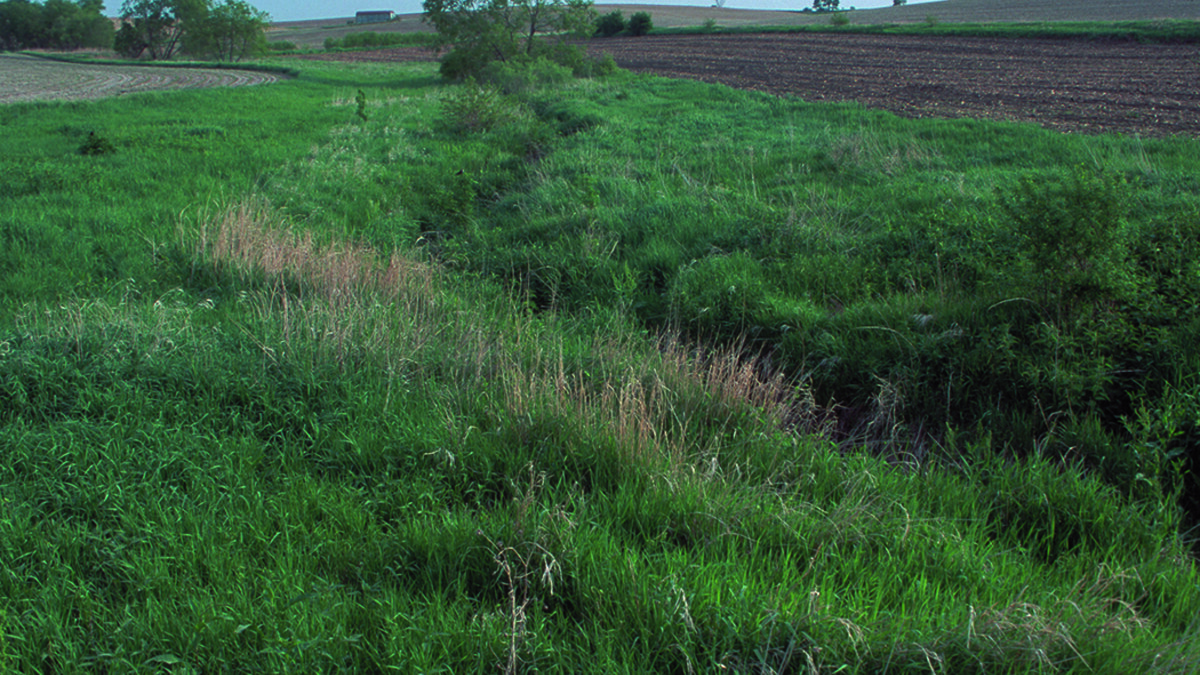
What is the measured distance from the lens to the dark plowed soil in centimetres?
1279

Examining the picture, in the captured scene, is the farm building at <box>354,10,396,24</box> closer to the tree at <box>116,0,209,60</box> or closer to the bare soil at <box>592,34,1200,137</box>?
the tree at <box>116,0,209,60</box>

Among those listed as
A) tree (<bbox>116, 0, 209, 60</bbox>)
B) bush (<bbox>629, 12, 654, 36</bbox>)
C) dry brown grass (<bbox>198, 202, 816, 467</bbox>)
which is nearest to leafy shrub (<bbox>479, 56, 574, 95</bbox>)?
dry brown grass (<bbox>198, 202, 816, 467</bbox>)

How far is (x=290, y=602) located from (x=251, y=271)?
4628 millimetres

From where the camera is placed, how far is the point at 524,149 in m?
13.6

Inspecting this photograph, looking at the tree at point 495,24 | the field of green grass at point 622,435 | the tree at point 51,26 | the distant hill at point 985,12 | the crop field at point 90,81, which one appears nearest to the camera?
the field of green grass at point 622,435

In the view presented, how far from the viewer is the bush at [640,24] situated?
184ft

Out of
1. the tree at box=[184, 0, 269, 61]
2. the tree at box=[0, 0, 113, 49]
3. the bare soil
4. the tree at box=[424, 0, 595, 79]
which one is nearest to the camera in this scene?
the bare soil

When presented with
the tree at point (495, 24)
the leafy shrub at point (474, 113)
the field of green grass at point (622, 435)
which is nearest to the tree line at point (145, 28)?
the tree at point (495, 24)

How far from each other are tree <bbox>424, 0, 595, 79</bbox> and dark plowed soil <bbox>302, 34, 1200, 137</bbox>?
175 inches

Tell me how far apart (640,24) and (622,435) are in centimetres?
5906

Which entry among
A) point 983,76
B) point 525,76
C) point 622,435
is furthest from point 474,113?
point 983,76

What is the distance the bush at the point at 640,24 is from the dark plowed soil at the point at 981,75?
1735cm

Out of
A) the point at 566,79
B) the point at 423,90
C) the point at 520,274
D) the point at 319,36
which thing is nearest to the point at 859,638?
the point at 520,274

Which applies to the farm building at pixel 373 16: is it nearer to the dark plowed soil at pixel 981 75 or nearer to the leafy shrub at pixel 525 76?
the dark plowed soil at pixel 981 75
